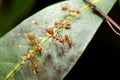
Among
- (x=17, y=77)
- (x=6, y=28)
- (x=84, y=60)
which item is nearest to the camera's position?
(x=17, y=77)

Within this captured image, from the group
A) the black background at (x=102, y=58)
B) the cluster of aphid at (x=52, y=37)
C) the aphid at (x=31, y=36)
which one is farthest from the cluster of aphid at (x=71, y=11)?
the black background at (x=102, y=58)

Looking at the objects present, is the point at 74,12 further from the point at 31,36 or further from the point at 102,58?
the point at 102,58

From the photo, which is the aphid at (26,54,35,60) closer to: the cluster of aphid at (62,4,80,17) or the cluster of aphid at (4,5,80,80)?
the cluster of aphid at (4,5,80,80)

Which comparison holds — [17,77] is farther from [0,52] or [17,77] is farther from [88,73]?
[88,73]

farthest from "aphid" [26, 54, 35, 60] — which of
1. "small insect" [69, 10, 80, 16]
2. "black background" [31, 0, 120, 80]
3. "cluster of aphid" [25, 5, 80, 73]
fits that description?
"black background" [31, 0, 120, 80]

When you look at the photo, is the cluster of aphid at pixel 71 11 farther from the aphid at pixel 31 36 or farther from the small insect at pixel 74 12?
the aphid at pixel 31 36

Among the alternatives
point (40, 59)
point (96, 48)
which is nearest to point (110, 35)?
point (96, 48)

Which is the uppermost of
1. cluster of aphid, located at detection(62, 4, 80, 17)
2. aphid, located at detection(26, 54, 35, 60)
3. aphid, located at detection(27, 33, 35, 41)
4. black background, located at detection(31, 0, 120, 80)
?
cluster of aphid, located at detection(62, 4, 80, 17)
